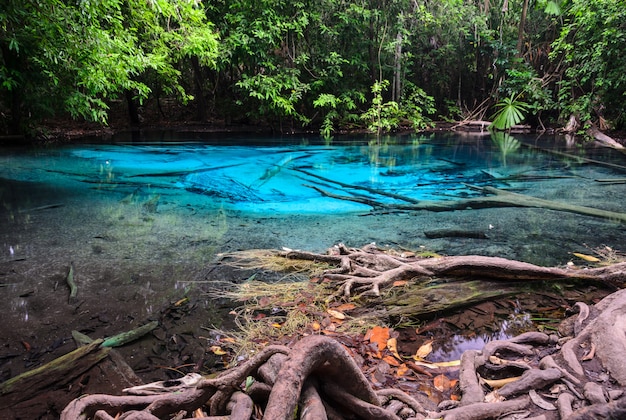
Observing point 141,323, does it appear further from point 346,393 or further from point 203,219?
point 203,219

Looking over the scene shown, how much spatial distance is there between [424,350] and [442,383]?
0.97 ft

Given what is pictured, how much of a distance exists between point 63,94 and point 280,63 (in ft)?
24.5

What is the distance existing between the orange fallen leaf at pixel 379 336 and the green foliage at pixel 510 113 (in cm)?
1378

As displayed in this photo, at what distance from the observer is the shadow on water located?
2.57 metres

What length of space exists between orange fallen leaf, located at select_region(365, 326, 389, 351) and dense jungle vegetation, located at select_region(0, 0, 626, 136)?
791 cm

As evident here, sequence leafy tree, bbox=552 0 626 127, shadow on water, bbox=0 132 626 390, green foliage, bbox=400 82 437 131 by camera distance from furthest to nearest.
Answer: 1. green foliage, bbox=400 82 437 131
2. leafy tree, bbox=552 0 626 127
3. shadow on water, bbox=0 132 626 390

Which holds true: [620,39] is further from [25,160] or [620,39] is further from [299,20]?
[25,160]

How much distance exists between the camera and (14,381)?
1.77 metres

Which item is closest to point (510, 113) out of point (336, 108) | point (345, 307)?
point (336, 108)

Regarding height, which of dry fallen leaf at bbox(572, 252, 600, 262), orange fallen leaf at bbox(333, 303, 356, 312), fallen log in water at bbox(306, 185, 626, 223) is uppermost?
fallen log in water at bbox(306, 185, 626, 223)

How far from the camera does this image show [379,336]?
219cm

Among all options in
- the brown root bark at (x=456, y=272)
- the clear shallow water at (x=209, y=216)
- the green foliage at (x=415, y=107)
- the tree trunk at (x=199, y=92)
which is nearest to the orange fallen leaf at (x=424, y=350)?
the brown root bark at (x=456, y=272)

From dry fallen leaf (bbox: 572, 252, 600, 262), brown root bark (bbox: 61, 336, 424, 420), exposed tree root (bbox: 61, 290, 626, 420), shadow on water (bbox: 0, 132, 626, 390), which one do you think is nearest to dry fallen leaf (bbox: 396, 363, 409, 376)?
exposed tree root (bbox: 61, 290, 626, 420)

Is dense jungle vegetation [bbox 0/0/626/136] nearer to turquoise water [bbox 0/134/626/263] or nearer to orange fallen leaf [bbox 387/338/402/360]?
turquoise water [bbox 0/134/626/263]
